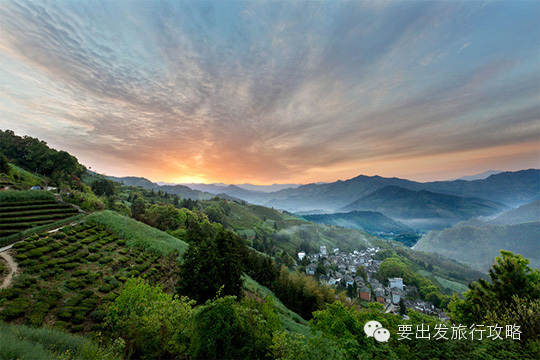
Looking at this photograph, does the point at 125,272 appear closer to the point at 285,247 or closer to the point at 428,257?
the point at 285,247

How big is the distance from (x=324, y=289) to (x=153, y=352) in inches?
1787

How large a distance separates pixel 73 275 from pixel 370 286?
372 ft

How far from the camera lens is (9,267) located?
60.3ft

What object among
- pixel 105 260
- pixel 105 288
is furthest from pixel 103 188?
pixel 105 288

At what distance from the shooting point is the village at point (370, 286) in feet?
249

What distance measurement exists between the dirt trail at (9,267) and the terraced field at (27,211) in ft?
29.8

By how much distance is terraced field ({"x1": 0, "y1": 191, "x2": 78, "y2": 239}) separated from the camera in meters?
29.0

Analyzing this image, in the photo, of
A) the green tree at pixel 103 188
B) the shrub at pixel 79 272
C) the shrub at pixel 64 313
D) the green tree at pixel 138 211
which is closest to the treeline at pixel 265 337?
the shrub at pixel 64 313

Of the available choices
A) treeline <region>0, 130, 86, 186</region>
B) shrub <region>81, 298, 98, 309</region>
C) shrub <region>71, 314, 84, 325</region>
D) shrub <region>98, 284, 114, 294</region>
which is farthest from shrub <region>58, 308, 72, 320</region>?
treeline <region>0, 130, 86, 186</region>

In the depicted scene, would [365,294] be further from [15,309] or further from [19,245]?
[19,245]

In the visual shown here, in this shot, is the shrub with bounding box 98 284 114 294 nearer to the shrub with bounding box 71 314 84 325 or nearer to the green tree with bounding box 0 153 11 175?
the shrub with bounding box 71 314 84 325

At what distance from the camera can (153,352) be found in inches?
416

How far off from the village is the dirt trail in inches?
2813

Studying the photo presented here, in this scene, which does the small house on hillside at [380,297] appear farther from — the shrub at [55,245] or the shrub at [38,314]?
the shrub at [55,245]
